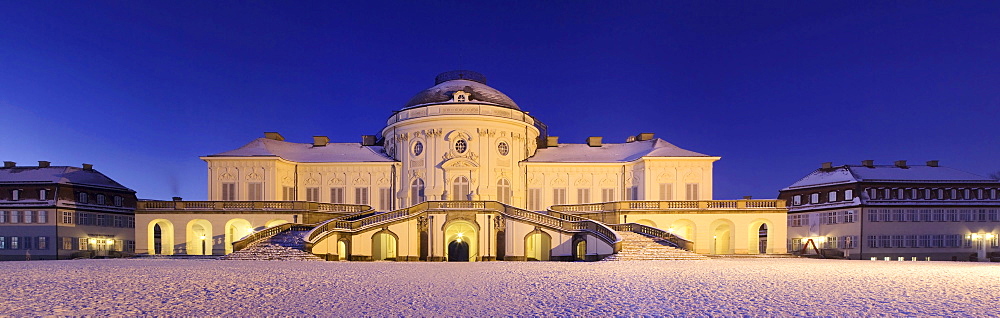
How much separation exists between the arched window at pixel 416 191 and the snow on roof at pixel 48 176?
26.9m

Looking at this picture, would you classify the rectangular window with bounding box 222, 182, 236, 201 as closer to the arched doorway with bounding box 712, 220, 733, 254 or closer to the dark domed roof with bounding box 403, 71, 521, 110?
the dark domed roof with bounding box 403, 71, 521, 110

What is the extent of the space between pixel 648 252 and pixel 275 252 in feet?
60.3

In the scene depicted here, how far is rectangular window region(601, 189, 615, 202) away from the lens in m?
47.7

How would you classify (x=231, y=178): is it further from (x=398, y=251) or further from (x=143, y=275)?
(x=143, y=275)

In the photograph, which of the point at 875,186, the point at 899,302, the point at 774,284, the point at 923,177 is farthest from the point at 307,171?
the point at 923,177

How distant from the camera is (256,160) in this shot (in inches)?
1738

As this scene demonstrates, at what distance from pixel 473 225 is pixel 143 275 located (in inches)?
861

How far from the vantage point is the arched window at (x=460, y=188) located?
46.3 meters

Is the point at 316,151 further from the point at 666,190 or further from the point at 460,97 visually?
the point at 666,190

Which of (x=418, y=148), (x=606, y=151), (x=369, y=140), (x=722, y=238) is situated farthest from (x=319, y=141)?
(x=722, y=238)

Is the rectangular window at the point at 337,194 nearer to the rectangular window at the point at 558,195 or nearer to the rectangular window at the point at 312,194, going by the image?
the rectangular window at the point at 312,194

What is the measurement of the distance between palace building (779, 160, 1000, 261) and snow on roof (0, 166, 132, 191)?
58877 mm

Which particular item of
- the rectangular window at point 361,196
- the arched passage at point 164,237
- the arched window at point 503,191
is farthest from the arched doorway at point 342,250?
the arched window at point 503,191

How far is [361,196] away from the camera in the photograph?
47625 mm
